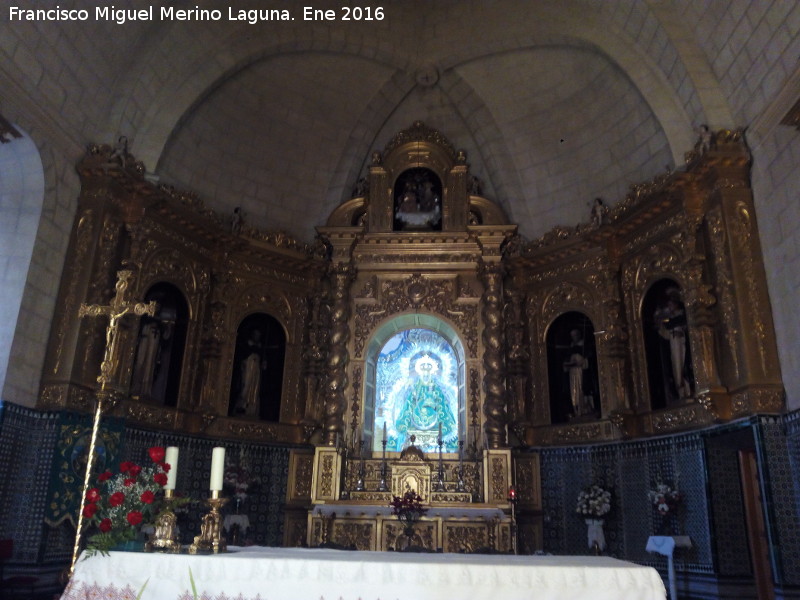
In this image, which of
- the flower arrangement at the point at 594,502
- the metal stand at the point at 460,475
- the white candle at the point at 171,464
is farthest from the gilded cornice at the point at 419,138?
the white candle at the point at 171,464

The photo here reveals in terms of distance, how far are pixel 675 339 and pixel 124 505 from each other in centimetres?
876

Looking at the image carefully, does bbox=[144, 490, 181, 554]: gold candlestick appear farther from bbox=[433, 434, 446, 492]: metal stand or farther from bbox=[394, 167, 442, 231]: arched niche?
bbox=[394, 167, 442, 231]: arched niche

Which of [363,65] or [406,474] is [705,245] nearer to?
[406,474]

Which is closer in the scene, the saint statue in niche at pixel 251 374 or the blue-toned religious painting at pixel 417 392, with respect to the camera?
the saint statue in niche at pixel 251 374

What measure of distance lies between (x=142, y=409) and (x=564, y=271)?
8.25 m

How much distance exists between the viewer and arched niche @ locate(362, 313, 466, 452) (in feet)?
41.4

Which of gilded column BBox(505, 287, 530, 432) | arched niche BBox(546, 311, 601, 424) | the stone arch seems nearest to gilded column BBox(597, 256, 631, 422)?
arched niche BBox(546, 311, 601, 424)

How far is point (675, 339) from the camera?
34.3 feet

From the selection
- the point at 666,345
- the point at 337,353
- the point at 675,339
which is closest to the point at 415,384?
the point at 337,353

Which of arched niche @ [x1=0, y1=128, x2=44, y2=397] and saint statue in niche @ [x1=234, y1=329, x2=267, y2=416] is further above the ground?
arched niche @ [x1=0, y1=128, x2=44, y2=397]

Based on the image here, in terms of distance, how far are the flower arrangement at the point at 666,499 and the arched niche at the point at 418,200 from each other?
6.72 meters

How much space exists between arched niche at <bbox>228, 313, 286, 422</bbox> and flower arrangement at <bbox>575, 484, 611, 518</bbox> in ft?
19.2

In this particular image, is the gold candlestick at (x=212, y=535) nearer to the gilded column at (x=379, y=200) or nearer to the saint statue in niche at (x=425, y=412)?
the saint statue in niche at (x=425, y=412)

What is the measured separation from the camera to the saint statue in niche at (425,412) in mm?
12617
